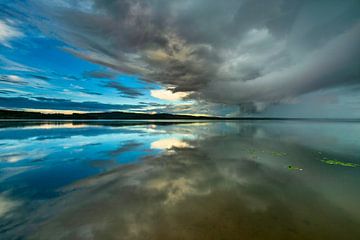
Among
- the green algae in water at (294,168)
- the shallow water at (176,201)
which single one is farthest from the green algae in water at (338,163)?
the green algae in water at (294,168)

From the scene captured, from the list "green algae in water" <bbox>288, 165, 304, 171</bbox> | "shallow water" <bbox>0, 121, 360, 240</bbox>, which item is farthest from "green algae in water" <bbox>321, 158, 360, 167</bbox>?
"green algae in water" <bbox>288, 165, 304, 171</bbox>

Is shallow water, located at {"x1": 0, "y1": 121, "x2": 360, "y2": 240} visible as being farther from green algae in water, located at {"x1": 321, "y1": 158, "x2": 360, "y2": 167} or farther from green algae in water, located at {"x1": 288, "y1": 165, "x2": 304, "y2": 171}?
green algae in water, located at {"x1": 321, "y1": 158, "x2": 360, "y2": 167}

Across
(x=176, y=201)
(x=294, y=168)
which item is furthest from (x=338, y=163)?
(x=176, y=201)

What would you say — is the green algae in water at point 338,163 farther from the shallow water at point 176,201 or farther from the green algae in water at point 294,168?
the green algae in water at point 294,168

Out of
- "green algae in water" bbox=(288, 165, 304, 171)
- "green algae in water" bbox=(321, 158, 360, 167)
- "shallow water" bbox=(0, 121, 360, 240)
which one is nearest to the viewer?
"shallow water" bbox=(0, 121, 360, 240)

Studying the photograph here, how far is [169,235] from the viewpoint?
5797 mm

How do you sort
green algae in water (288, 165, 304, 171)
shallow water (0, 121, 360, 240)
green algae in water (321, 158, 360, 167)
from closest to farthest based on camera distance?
shallow water (0, 121, 360, 240) → green algae in water (288, 165, 304, 171) → green algae in water (321, 158, 360, 167)

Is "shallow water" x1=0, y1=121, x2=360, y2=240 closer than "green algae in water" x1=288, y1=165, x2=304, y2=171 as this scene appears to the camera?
Yes

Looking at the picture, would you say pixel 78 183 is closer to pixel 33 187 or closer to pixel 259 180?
pixel 33 187

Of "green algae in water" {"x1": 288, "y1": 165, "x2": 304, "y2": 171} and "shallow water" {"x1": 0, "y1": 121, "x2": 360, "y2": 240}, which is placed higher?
"shallow water" {"x1": 0, "y1": 121, "x2": 360, "y2": 240}

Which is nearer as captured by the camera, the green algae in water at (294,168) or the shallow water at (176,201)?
the shallow water at (176,201)

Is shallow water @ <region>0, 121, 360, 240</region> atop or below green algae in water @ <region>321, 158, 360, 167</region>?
atop

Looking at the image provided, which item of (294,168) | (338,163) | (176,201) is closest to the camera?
(176,201)

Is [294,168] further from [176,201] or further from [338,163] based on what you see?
[176,201]
